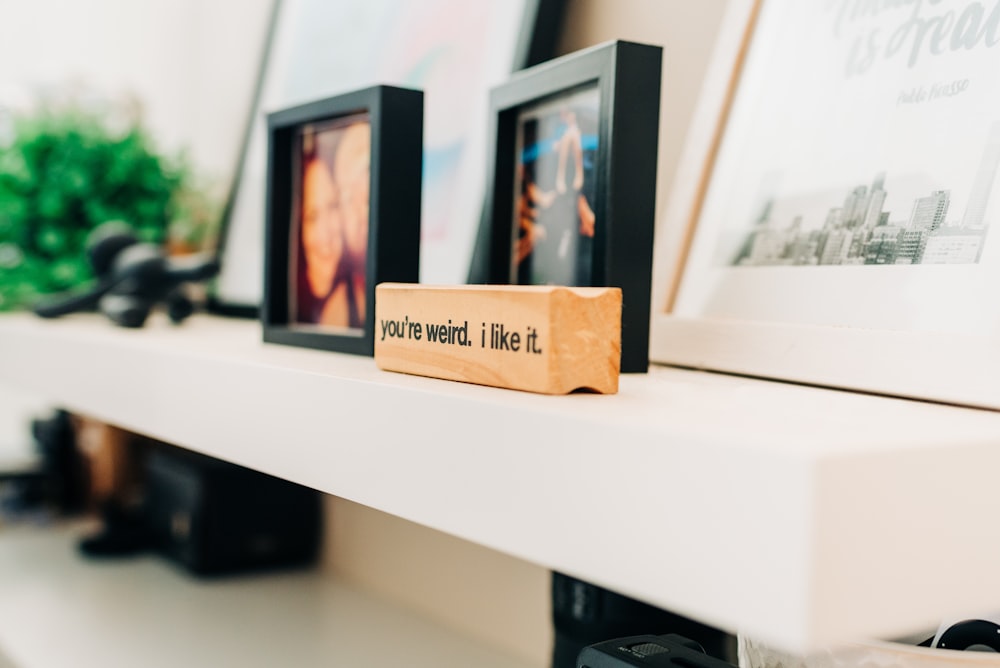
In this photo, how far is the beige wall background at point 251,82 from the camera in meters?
0.89

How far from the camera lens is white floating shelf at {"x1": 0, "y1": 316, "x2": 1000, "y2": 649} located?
35cm

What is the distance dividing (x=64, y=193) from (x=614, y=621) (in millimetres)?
Answer: 1178

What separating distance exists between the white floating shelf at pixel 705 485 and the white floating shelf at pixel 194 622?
21.7 inches

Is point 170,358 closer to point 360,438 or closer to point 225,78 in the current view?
point 360,438

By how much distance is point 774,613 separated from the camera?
346 mm

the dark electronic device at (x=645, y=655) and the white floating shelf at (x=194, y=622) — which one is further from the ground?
the dark electronic device at (x=645, y=655)

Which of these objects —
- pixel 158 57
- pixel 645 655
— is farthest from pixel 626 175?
pixel 158 57

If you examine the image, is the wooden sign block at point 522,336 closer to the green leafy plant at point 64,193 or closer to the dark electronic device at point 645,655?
the dark electronic device at point 645,655

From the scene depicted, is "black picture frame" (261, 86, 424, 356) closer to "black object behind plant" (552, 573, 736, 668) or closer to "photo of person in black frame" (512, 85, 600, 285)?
"photo of person in black frame" (512, 85, 600, 285)

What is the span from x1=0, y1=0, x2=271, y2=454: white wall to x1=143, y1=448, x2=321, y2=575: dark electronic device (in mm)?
579

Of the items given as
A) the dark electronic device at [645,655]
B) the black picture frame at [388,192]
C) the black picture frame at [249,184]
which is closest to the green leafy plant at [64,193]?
the black picture frame at [249,184]

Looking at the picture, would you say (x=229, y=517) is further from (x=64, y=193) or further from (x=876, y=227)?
(x=876, y=227)

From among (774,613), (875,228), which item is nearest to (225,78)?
(875,228)

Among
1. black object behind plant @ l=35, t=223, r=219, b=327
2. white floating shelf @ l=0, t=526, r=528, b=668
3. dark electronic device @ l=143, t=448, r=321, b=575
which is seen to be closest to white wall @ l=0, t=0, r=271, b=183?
black object behind plant @ l=35, t=223, r=219, b=327
